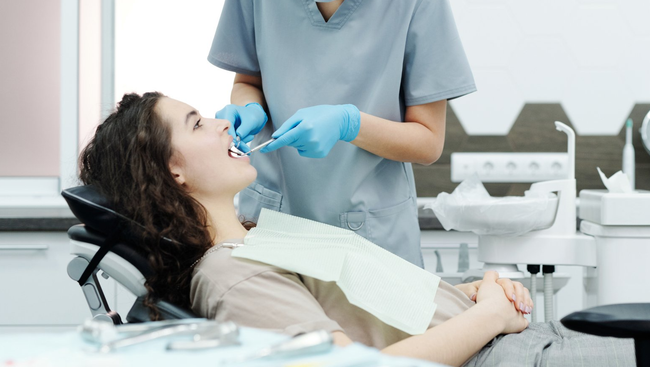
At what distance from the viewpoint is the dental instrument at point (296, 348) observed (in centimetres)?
64

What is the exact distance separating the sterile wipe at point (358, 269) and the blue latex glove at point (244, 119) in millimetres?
258

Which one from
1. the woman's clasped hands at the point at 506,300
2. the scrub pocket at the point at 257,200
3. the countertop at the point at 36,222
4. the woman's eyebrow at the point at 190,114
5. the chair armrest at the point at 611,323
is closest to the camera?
the chair armrest at the point at 611,323

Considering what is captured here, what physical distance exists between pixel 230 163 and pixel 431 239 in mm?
1093

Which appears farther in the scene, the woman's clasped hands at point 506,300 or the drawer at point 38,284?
the drawer at point 38,284

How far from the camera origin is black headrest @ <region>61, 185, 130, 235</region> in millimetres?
1171

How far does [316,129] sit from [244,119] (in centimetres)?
28

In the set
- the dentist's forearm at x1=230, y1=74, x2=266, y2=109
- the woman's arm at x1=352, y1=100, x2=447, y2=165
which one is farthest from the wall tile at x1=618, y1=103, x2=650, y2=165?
the dentist's forearm at x1=230, y1=74, x2=266, y2=109

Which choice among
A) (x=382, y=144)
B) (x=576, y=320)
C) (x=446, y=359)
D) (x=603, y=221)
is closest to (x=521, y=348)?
(x=446, y=359)

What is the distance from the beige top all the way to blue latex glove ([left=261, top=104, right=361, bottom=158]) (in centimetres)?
29

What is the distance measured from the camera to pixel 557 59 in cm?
253

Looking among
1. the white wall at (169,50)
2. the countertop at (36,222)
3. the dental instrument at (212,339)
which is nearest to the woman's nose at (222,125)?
the dental instrument at (212,339)

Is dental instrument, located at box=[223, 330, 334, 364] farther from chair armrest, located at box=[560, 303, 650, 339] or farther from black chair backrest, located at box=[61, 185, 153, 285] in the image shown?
black chair backrest, located at box=[61, 185, 153, 285]

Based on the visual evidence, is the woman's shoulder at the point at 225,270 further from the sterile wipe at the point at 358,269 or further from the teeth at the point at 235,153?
the teeth at the point at 235,153

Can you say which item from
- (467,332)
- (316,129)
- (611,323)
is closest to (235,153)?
(316,129)
